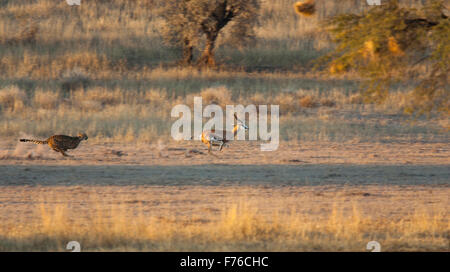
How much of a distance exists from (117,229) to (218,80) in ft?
47.7

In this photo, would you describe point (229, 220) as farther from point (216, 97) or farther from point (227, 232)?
point (216, 97)

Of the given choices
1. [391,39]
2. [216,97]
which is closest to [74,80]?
[216,97]

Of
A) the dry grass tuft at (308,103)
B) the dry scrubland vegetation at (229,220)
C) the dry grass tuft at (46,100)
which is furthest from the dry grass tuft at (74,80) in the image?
the dry scrubland vegetation at (229,220)

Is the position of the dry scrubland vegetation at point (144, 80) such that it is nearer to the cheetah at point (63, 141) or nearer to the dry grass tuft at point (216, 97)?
the dry grass tuft at point (216, 97)

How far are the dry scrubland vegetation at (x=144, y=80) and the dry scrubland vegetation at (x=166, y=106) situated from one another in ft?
0.17

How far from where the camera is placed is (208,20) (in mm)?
22734

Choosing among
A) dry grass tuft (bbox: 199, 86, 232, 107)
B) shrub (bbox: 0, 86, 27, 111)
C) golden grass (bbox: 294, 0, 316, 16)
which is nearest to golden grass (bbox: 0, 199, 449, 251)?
golden grass (bbox: 294, 0, 316, 16)

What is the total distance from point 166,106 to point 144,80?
12.5 ft

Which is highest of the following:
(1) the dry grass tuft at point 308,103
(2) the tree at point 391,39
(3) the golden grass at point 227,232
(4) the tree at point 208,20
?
(4) the tree at point 208,20

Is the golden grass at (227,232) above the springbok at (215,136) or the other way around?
the other way around

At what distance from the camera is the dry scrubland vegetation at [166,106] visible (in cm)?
693

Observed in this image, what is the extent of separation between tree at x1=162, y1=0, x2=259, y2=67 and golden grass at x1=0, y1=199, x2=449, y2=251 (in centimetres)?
1523

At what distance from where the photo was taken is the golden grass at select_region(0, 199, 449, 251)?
6.57 meters
